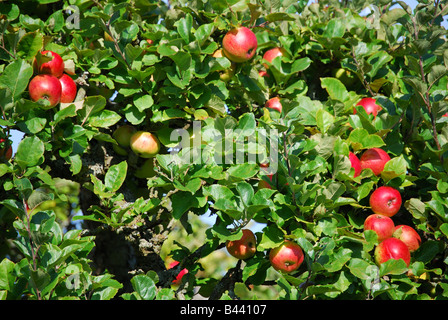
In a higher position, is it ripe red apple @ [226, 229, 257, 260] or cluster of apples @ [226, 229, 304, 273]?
cluster of apples @ [226, 229, 304, 273]

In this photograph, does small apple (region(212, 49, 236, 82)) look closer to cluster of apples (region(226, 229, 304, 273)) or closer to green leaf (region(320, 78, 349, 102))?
green leaf (region(320, 78, 349, 102))

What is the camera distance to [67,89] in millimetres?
1559

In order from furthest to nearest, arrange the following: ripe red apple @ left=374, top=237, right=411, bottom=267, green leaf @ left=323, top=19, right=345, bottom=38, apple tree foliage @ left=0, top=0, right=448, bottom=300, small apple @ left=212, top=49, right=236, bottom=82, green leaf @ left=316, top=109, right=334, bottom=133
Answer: green leaf @ left=323, top=19, right=345, bottom=38, small apple @ left=212, top=49, right=236, bottom=82, green leaf @ left=316, top=109, right=334, bottom=133, ripe red apple @ left=374, top=237, right=411, bottom=267, apple tree foliage @ left=0, top=0, right=448, bottom=300

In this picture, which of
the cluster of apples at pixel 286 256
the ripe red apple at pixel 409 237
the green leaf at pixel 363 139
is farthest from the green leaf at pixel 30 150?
the ripe red apple at pixel 409 237

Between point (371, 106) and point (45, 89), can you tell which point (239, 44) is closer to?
point (371, 106)

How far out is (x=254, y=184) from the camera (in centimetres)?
157

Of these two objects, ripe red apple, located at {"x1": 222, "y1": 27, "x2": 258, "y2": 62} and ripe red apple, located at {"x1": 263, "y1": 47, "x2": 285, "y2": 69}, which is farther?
ripe red apple, located at {"x1": 263, "y1": 47, "x2": 285, "y2": 69}

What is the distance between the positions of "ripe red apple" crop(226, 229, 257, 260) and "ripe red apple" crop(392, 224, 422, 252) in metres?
0.44

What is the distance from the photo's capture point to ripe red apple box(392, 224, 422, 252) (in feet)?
5.06

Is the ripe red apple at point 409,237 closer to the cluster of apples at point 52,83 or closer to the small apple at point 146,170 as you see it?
the small apple at point 146,170

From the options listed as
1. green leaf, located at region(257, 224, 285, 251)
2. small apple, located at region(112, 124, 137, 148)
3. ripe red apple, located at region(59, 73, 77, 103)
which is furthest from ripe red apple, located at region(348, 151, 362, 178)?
ripe red apple, located at region(59, 73, 77, 103)

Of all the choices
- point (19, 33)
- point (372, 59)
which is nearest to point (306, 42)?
point (372, 59)

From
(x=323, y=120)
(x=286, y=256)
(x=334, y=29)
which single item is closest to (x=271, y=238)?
(x=286, y=256)

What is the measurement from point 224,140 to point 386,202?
532 mm
